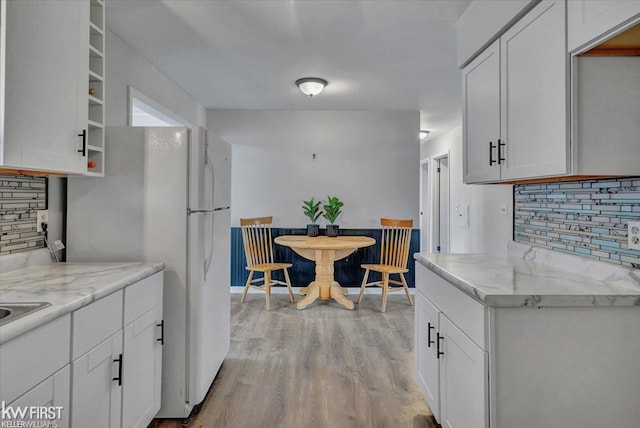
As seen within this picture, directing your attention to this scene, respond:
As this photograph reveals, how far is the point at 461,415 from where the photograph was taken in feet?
5.07

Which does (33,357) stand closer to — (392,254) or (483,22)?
(483,22)

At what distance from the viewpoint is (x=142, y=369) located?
1.79 metres

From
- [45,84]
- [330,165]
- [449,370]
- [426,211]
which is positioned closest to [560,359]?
[449,370]

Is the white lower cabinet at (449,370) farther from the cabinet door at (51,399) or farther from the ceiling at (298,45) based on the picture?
the ceiling at (298,45)

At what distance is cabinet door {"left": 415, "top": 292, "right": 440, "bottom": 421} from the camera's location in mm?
1915

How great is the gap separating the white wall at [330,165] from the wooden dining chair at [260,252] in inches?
12.6

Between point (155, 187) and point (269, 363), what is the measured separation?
1521 millimetres

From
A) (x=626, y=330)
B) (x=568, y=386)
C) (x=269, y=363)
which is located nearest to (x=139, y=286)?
(x=269, y=363)

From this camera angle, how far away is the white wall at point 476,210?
3.76 m

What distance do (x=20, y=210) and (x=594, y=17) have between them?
8.21 ft

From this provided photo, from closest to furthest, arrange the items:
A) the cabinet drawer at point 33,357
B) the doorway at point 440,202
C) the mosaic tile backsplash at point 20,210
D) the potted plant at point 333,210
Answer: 1. the cabinet drawer at point 33,357
2. the mosaic tile backsplash at point 20,210
3. the potted plant at point 333,210
4. the doorway at point 440,202

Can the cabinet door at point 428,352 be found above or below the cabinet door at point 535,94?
below

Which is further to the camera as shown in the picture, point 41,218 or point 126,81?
point 126,81

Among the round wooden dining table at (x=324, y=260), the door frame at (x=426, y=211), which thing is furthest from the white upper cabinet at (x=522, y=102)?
the door frame at (x=426, y=211)
